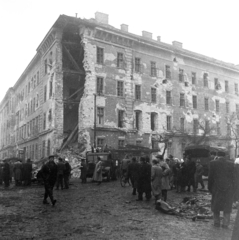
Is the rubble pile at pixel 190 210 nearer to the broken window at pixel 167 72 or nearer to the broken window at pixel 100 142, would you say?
the broken window at pixel 100 142

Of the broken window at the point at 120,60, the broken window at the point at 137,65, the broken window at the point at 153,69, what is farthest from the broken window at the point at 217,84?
the broken window at the point at 120,60

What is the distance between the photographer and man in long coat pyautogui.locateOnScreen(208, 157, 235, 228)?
7067 millimetres

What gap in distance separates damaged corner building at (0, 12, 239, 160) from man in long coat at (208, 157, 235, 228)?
2186 cm

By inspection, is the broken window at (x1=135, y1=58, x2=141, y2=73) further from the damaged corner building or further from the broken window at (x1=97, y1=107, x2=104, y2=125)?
the broken window at (x1=97, y1=107, x2=104, y2=125)

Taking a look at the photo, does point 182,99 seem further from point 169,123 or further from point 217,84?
point 217,84

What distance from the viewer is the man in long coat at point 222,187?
278 inches

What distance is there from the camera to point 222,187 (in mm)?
7180

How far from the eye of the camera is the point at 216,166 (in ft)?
24.4

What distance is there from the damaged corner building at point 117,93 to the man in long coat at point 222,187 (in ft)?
71.7

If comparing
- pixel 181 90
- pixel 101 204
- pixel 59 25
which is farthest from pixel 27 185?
pixel 181 90

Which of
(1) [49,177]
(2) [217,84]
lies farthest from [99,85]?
(1) [49,177]

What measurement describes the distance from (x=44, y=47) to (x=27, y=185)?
19220 mm

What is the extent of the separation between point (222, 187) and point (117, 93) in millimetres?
25887

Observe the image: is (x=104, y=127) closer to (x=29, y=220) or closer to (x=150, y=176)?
(x=150, y=176)
